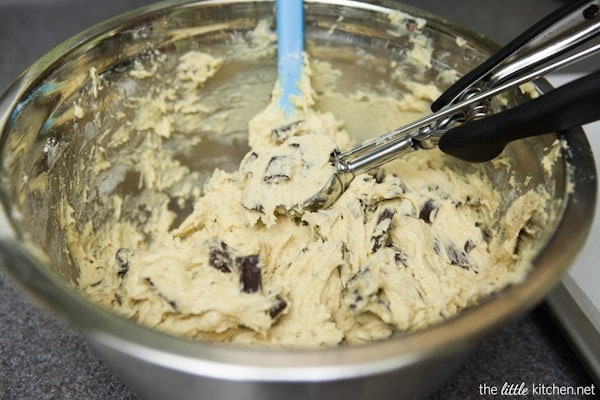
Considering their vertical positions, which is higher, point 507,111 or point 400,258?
point 507,111

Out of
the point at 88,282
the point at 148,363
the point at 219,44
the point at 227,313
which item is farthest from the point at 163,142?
the point at 148,363

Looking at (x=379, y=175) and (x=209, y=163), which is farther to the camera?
(x=209, y=163)

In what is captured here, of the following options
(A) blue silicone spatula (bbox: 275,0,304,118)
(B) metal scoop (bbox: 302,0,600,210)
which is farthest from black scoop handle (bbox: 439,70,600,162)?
(A) blue silicone spatula (bbox: 275,0,304,118)

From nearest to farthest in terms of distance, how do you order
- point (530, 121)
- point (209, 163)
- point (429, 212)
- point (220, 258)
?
point (530, 121)
point (220, 258)
point (429, 212)
point (209, 163)

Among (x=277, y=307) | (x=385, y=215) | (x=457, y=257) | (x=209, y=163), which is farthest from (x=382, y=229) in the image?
(x=209, y=163)

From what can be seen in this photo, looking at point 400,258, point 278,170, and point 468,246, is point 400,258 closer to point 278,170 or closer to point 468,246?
point 468,246

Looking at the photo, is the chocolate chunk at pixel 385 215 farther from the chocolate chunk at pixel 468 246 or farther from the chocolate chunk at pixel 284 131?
the chocolate chunk at pixel 284 131

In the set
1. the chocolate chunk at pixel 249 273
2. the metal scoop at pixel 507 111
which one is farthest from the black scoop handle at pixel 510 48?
the chocolate chunk at pixel 249 273

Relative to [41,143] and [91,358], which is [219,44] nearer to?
[41,143]
